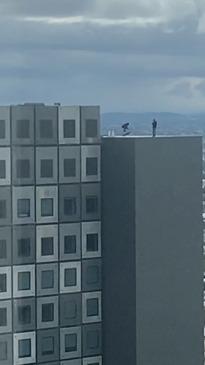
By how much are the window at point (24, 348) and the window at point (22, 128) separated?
0.91 m

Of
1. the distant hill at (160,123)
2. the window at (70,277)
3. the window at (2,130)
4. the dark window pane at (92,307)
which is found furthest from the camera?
the dark window pane at (92,307)

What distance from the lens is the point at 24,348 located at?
151 inches

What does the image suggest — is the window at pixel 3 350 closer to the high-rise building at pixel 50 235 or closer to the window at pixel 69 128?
the high-rise building at pixel 50 235

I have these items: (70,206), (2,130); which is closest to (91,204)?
(70,206)

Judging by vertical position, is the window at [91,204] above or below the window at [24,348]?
above

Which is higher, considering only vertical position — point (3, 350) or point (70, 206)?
point (70, 206)

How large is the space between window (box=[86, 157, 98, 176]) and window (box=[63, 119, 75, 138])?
140 millimetres

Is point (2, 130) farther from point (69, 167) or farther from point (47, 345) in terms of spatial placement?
point (47, 345)

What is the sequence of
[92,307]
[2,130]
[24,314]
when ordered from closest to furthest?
[2,130] < [24,314] < [92,307]

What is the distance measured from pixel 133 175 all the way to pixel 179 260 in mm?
463

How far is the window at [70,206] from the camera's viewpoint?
3.88m

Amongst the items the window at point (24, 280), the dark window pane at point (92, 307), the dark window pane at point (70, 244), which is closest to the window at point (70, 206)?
the dark window pane at point (70, 244)

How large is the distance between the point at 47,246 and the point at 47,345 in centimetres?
46

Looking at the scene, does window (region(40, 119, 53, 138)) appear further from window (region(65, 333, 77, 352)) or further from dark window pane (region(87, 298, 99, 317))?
window (region(65, 333, 77, 352))
